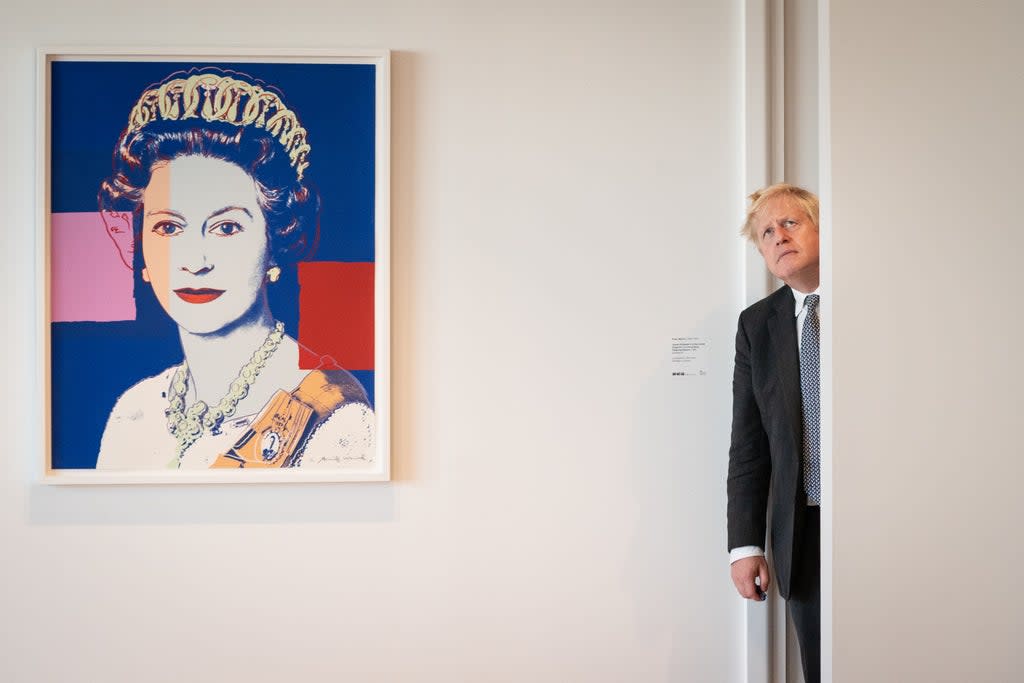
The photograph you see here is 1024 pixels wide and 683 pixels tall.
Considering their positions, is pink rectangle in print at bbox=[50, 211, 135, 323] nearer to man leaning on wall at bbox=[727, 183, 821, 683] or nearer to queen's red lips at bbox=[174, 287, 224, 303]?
queen's red lips at bbox=[174, 287, 224, 303]

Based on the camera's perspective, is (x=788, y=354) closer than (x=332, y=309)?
Yes

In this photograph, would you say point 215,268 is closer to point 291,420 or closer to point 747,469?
point 291,420

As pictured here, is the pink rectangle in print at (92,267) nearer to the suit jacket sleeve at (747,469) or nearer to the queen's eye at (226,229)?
the queen's eye at (226,229)

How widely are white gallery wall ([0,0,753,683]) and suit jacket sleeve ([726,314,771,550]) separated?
14 cm

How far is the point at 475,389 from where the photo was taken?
180 centimetres

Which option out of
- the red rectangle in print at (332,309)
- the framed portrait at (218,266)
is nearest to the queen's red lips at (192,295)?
the framed portrait at (218,266)

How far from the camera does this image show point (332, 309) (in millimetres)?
1781

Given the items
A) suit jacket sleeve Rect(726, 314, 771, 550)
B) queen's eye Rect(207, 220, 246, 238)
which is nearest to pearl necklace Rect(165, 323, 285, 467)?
queen's eye Rect(207, 220, 246, 238)

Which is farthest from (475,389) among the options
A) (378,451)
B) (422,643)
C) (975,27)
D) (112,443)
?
(975,27)

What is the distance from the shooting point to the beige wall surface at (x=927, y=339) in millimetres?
1046

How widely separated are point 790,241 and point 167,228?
148cm

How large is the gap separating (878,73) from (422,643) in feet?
5.18

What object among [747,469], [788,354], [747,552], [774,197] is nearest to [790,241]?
[774,197]

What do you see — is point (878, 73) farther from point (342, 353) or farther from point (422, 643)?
point (422, 643)
